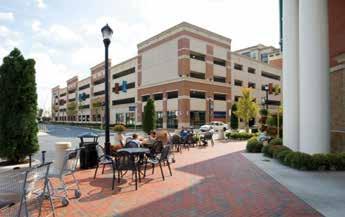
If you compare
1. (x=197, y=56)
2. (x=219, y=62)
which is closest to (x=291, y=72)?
(x=197, y=56)

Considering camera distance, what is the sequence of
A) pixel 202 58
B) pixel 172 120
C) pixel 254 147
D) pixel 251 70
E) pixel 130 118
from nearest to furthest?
pixel 254 147 < pixel 172 120 < pixel 202 58 < pixel 130 118 < pixel 251 70

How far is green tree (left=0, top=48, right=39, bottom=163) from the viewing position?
639 cm

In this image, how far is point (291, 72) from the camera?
1209 centimetres

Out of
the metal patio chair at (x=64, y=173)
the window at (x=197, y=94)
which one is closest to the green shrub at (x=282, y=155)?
the metal patio chair at (x=64, y=173)

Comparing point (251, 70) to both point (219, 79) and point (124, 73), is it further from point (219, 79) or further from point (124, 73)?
point (124, 73)

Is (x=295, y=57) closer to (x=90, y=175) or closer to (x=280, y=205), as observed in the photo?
(x=280, y=205)

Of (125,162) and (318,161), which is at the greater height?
(125,162)

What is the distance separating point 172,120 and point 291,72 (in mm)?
35184

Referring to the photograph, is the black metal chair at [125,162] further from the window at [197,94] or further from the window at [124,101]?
the window at [124,101]

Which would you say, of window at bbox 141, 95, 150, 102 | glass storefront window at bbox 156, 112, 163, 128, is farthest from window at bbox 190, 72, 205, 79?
window at bbox 141, 95, 150, 102

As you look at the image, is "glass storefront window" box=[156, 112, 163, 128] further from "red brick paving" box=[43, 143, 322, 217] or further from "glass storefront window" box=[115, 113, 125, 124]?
"red brick paving" box=[43, 143, 322, 217]

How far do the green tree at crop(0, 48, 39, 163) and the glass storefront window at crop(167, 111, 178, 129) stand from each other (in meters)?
39.0

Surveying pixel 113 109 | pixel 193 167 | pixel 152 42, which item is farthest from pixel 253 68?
pixel 193 167

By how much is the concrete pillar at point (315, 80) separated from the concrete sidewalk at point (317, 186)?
1.37 meters
